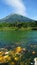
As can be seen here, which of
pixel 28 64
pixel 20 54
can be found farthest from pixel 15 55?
pixel 28 64

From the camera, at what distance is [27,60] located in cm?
1160

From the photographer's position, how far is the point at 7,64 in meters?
10.9

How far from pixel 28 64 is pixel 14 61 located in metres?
0.81

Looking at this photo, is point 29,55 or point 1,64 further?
point 29,55

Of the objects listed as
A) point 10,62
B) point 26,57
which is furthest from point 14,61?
point 26,57

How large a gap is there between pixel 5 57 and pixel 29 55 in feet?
5.67

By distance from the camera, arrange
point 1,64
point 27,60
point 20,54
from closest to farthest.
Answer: point 1,64 → point 27,60 → point 20,54

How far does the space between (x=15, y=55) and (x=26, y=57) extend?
2.27 ft

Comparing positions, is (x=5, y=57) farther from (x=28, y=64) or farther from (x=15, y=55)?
(x=28, y=64)

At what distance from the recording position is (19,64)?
10977 millimetres

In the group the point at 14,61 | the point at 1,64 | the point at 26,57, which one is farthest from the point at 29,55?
the point at 1,64

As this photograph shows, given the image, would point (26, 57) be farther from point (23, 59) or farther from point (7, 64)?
point (7, 64)

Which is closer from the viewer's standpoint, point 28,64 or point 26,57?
point 28,64

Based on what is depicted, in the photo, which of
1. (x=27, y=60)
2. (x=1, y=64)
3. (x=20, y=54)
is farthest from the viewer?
(x=20, y=54)
